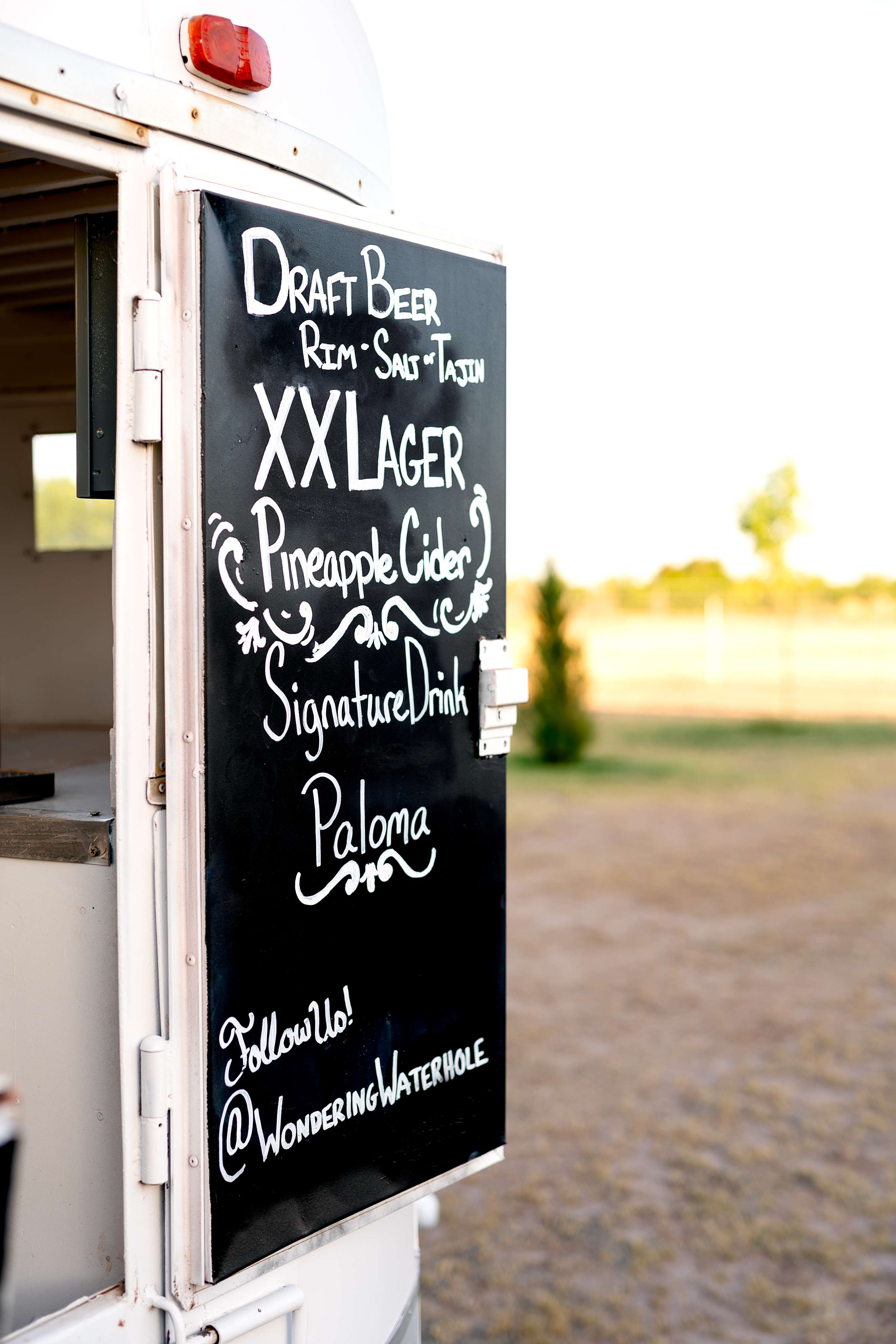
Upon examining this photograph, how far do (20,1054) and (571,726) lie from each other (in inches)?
614

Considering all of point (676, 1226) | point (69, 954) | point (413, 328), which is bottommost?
point (676, 1226)

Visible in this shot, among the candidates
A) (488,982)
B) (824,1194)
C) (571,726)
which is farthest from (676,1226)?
(571,726)

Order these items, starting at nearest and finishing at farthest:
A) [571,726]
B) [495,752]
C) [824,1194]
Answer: [495,752] → [824,1194] → [571,726]

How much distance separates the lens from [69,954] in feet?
7.27

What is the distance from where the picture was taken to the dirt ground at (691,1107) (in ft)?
14.1

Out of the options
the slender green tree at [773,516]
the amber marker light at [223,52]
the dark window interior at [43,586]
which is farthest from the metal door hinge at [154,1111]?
the slender green tree at [773,516]

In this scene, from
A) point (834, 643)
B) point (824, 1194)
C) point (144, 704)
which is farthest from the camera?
point (834, 643)

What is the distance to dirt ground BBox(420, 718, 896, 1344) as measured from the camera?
430 cm

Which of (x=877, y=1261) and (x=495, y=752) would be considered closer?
(x=495, y=752)

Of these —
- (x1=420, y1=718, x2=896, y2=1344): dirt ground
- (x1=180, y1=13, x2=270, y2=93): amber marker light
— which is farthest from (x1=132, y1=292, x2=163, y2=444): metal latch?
(x1=420, y1=718, x2=896, y2=1344): dirt ground

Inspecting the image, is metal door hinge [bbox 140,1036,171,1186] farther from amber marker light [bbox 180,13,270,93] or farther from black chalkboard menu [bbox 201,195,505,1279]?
amber marker light [bbox 180,13,270,93]

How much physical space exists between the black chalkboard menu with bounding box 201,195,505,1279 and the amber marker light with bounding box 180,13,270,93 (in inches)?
9.2

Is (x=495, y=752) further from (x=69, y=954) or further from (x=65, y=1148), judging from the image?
(x=65, y=1148)

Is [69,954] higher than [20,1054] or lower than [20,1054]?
higher
